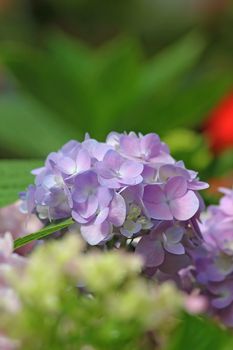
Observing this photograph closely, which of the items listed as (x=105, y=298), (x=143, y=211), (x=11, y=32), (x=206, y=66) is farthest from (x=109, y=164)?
(x=11, y=32)

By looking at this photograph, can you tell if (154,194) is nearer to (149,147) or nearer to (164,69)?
(149,147)

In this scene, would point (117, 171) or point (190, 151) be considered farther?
point (190, 151)

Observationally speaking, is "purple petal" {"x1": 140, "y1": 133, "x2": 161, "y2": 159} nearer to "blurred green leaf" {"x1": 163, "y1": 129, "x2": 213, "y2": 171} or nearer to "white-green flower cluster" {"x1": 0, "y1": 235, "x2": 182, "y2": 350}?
"white-green flower cluster" {"x1": 0, "y1": 235, "x2": 182, "y2": 350}

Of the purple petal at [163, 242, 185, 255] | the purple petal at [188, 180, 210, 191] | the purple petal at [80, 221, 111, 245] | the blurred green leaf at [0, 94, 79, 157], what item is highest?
the blurred green leaf at [0, 94, 79, 157]

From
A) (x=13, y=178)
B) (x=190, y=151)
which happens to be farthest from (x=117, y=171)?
(x=190, y=151)

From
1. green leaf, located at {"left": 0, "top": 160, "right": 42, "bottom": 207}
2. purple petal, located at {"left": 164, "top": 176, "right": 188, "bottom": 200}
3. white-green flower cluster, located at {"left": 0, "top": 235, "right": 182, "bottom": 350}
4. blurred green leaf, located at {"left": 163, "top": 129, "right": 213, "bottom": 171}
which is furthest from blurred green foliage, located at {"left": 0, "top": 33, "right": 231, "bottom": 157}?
white-green flower cluster, located at {"left": 0, "top": 235, "right": 182, "bottom": 350}

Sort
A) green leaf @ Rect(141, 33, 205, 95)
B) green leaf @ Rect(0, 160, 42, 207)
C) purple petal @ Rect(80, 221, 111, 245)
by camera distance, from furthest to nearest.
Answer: green leaf @ Rect(141, 33, 205, 95)
green leaf @ Rect(0, 160, 42, 207)
purple petal @ Rect(80, 221, 111, 245)

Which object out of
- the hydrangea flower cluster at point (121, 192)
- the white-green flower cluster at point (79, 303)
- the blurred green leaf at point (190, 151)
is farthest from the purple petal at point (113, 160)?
the blurred green leaf at point (190, 151)

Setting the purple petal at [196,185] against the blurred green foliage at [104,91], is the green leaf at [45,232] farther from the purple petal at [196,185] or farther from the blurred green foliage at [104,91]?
the blurred green foliage at [104,91]
